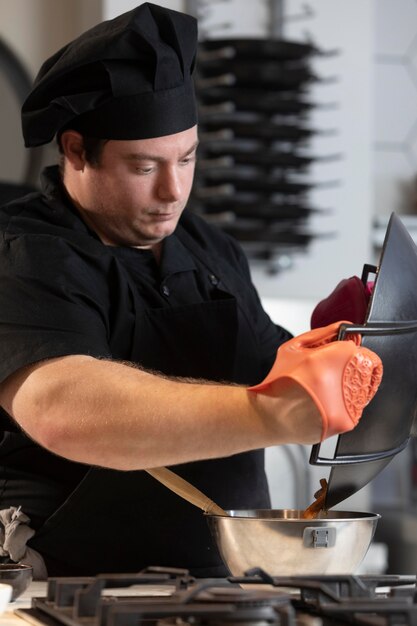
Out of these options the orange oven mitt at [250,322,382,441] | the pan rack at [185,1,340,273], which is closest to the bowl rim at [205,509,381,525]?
the orange oven mitt at [250,322,382,441]

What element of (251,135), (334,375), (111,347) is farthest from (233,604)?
(251,135)

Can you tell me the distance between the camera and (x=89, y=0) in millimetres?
3062

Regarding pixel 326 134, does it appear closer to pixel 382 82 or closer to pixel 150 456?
pixel 382 82

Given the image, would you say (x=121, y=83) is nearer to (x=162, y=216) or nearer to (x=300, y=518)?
(x=162, y=216)

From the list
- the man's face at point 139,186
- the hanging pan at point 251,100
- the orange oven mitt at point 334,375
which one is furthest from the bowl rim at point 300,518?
the hanging pan at point 251,100

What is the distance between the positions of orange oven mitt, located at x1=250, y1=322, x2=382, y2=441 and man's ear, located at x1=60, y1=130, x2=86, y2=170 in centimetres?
64

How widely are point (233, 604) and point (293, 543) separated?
28 cm

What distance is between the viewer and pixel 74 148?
5.51ft

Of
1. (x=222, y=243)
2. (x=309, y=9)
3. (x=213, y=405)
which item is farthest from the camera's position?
(x=309, y=9)

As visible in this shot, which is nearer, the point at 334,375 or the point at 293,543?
the point at 334,375

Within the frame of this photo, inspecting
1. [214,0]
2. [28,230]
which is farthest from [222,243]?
[214,0]

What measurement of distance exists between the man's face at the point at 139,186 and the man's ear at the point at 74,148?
0.02 metres

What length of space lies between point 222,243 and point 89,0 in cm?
137

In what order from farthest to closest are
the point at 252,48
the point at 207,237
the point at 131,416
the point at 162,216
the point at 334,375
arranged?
1. the point at 252,48
2. the point at 207,237
3. the point at 162,216
4. the point at 131,416
5. the point at 334,375
